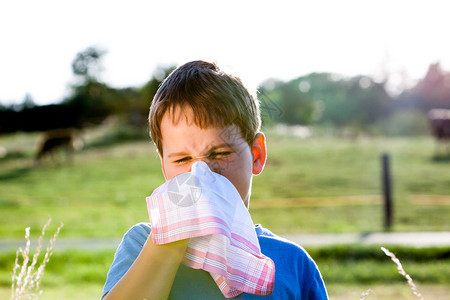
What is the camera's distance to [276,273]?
148cm

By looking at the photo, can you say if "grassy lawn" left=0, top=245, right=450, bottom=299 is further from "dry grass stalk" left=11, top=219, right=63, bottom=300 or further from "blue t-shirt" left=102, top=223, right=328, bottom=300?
"blue t-shirt" left=102, top=223, right=328, bottom=300

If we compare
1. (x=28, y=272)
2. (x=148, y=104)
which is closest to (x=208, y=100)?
(x=28, y=272)

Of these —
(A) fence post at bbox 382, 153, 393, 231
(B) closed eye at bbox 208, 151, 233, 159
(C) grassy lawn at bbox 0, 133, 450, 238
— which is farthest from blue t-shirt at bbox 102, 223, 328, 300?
(A) fence post at bbox 382, 153, 393, 231

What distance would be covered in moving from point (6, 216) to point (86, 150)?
1250 cm

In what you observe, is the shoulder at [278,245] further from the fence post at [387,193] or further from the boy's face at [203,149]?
the fence post at [387,193]

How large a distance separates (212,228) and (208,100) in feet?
1.31

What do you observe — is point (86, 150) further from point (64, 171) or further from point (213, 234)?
point (213, 234)

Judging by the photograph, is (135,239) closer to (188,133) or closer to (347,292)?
(188,133)

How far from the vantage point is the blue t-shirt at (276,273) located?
1.40 m

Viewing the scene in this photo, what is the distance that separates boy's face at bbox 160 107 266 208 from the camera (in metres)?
1.36

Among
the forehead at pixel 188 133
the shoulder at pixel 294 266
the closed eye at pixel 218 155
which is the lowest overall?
the shoulder at pixel 294 266

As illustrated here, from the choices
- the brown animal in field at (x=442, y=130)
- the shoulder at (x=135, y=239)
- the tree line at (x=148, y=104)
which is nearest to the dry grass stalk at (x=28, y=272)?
the shoulder at (x=135, y=239)

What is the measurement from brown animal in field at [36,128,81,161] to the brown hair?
73.8 feet

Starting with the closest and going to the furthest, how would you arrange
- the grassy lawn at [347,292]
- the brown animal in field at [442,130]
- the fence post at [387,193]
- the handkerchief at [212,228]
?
the handkerchief at [212,228] → the grassy lawn at [347,292] → the fence post at [387,193] → the brown animal in field at [442,130]
